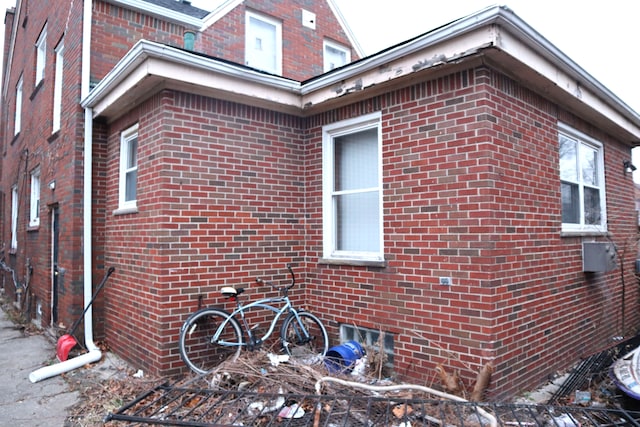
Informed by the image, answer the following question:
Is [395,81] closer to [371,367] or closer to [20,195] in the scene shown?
[371,367]

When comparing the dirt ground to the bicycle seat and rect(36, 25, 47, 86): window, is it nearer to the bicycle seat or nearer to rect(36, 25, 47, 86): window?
the bicycle seat

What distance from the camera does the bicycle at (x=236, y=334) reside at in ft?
15.0

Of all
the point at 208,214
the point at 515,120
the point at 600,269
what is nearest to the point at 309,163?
the point at 208,214

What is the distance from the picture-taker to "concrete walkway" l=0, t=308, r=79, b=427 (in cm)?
403

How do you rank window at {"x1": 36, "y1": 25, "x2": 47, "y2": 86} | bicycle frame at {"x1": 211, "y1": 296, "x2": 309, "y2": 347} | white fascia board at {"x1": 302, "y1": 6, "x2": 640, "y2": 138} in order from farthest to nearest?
window at {"x1": 36, "y1": 25, "x2": 47, "y2": 86} < bicycle frame at {"x1": 211, "y1": 296, "x2": 309, "y2": 347} < white fascia board at {"x1": 302, "y1": 6, "x2": 640, "y2": 138}

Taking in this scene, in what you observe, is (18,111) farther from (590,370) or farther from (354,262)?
(590,370)

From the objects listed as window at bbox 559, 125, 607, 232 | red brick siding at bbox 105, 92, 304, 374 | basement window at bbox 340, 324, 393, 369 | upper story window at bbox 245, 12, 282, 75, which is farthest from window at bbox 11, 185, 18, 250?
window at bbox 559, 125, 607, 232

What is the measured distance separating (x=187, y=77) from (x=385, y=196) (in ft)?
8.10

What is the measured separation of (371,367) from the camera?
15.0 ft

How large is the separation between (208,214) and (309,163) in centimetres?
155

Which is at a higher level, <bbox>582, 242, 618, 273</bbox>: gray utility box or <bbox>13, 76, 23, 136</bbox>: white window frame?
<bbox>13, 76, 23, 136</bbox>: white window frame

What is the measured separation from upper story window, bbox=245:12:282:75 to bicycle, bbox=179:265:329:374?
248 inches

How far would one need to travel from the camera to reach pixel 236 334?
4.70 metres

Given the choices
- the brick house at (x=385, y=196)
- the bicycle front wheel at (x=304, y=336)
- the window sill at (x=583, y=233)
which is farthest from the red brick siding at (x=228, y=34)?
the window sill at (x=583, y=233)
